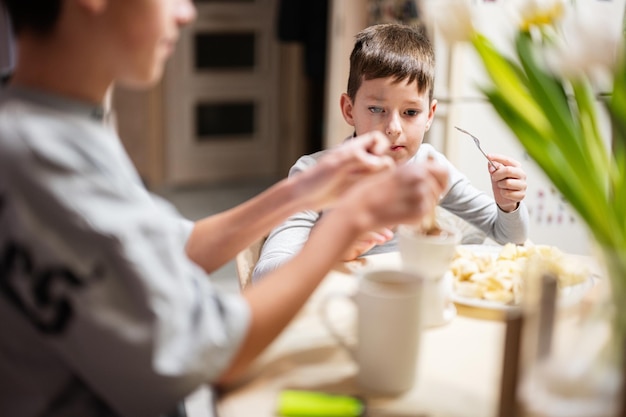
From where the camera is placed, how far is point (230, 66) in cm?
488

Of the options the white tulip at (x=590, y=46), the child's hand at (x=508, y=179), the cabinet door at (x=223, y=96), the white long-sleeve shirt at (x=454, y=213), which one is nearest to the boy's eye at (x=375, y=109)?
the white long-sleeve shirt at (x=454, y=213)

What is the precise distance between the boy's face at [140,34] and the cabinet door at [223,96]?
385cm

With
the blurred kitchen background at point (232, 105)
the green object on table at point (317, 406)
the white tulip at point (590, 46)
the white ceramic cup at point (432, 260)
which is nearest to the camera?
the white tulip at point (590, 46)

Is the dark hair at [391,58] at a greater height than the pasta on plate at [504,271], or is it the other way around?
the dark hair at [391,58]

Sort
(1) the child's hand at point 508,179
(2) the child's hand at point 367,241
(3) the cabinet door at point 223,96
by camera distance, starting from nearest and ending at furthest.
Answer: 1. (2) the child's hand at point 367,241
2. (1) the child's hand at point 508,179
3. (3) the cabinet door at point 223,96

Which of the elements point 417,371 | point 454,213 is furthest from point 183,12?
point 454,213

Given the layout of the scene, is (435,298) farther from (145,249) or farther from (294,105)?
(294,105)

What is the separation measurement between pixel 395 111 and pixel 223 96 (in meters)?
3.42

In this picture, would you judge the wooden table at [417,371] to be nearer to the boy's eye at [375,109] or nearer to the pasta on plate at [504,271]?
the pasta on plate at [504,271]

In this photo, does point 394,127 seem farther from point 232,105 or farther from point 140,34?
point 232,105

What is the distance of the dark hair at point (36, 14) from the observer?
0.81 metres

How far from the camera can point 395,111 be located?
5.16ft

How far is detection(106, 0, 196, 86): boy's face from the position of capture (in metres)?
0.82

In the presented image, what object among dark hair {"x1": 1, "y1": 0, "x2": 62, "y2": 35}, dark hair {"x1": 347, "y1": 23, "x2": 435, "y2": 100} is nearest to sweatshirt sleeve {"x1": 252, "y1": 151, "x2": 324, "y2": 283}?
dark hair {"x1": 347, "y1": 23, "x2": 435, "y2": 100}
